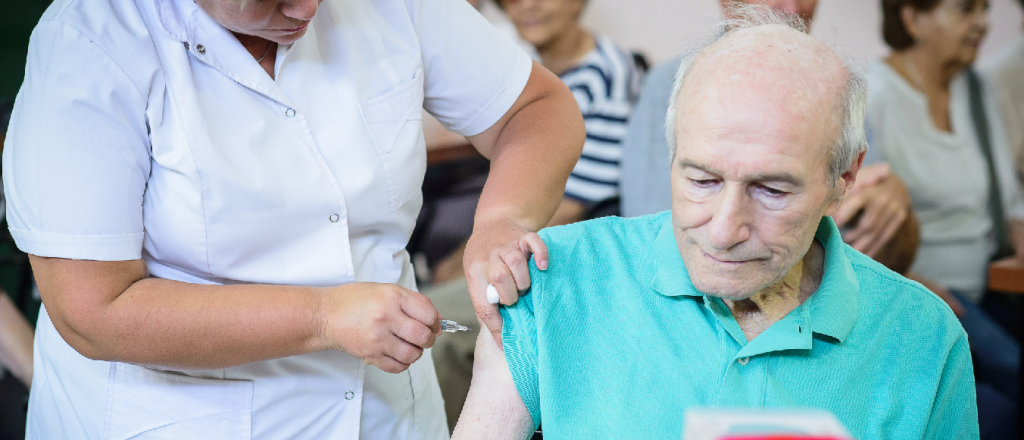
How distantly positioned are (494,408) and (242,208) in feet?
1.47

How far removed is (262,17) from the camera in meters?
1.07

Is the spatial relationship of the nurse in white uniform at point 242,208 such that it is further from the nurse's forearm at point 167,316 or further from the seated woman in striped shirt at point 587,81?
the seated woman in striped shirt at point 587,81

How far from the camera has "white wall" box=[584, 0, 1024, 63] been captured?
4012mm

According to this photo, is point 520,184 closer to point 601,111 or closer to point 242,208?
point 242,208

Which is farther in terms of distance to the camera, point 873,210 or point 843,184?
point 873,210

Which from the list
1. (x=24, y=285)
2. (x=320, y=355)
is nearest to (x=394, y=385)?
(x=320, y=355)

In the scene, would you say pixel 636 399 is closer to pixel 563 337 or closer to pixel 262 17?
pixel 563 337

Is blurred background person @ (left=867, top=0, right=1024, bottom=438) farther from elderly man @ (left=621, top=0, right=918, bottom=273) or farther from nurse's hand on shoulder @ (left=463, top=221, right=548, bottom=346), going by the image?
nurse's hand on shoulder @ (left=463, top=221, right=548, bottom=346)

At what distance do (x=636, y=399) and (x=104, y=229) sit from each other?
28.5 inches

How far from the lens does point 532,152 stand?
4.58 ft

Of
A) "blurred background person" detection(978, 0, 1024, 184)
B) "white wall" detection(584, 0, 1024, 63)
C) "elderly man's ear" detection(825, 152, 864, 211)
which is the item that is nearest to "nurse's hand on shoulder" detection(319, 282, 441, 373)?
"elderly man's ear" detection(825, 152, 864, 211)

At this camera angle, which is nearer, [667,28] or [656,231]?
[656,231]

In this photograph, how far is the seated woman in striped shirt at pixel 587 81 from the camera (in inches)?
115

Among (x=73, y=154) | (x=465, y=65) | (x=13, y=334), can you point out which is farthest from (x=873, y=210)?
(x=13, y=334)
